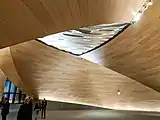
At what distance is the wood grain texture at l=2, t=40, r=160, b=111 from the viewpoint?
8828 mm

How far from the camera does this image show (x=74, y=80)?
36.5ft

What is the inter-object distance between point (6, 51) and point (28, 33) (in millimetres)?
5266

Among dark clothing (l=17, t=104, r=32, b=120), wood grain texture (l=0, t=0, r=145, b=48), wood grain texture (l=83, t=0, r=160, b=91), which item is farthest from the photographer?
dark clothing (l=17, t=104, r=32, b=120)

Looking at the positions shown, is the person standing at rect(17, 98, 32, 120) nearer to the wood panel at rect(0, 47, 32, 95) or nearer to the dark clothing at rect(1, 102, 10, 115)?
the dark clothing at rect(1, 102, 10, 115)

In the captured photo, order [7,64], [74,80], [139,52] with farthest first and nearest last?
[74,80]
[7,64]
[139,52]

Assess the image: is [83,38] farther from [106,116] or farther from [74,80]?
[106,116]

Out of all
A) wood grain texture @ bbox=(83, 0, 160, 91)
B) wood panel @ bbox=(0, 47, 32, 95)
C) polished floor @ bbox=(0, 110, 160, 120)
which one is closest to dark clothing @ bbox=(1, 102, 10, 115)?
wood panel @ bbox=(0, 47, 32, 95)

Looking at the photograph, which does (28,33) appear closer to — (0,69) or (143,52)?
(143,52)

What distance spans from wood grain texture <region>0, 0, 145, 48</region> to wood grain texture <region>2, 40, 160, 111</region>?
3.60 meters

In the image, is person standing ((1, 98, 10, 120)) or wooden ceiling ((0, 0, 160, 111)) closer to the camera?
wooden ceiling ((0, 0, 160, 111))

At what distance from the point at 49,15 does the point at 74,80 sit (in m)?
7.48

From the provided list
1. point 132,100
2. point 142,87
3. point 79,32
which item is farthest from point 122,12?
point 132,100

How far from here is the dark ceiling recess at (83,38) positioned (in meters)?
6.54

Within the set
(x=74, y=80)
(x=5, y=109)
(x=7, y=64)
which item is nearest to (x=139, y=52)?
(x=5, y=109)
